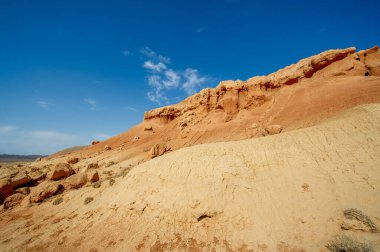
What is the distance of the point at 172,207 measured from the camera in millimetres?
9859

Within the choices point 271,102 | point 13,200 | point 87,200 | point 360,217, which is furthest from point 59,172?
point 271,102

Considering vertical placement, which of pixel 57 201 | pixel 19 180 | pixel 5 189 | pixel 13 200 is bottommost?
pixel 57 201

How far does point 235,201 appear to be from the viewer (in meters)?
9.59

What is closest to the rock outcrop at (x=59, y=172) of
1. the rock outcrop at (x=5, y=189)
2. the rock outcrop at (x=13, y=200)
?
the rock outcrop at (x=5, y=189)

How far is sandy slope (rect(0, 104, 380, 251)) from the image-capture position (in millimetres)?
8117

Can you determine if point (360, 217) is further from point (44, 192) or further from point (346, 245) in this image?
point (44, 192)

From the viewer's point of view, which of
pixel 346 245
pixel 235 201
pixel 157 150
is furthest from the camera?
pixel 157 150

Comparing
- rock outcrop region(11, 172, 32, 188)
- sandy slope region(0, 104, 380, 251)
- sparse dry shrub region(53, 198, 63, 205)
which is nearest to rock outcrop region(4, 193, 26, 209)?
sandy slope region(0, 104, 380, 251)

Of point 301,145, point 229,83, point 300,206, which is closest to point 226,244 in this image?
point 300,206

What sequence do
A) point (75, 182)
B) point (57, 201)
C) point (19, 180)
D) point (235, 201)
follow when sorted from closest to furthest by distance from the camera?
point (235, 201)
point (57, 201)
point (75, 182)
point (19, 180)

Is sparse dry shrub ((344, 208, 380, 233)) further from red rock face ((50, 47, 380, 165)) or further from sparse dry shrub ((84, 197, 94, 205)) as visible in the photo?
sparse dry shrub ((84, 197, 94, 205))

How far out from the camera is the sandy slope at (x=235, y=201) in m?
8.12

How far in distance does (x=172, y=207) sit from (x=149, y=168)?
346 centimetres

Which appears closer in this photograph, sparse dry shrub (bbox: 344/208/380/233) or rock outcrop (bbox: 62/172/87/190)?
sparse dry shrub (bbox: 344/208/380/233)
